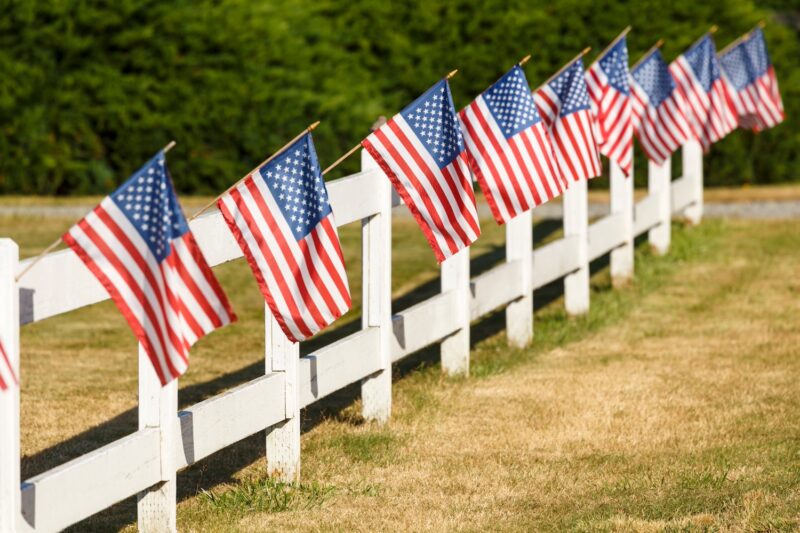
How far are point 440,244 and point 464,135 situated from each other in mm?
846

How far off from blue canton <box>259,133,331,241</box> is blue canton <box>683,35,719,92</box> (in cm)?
641

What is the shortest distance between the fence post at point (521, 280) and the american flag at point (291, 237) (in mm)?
3456

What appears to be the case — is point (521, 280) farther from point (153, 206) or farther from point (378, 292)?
point (153, 206)

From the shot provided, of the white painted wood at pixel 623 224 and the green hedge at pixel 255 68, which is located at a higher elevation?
the green hedge at pixel 255 68

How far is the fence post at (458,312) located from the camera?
898 centimetres

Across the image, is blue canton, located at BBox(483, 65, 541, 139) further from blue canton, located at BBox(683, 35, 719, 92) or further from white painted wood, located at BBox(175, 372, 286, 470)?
blue canton, located at BBox(683, 35, 719, 92)

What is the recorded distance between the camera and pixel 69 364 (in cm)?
973

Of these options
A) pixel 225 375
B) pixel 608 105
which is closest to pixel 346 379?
pixel 225 375

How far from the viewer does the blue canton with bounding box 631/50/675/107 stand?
37.5ft

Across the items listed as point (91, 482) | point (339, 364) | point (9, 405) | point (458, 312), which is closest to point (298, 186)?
point (339, 364)

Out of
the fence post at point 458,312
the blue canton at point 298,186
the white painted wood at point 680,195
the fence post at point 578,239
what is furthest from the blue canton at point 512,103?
the white painted wood at point 680,195

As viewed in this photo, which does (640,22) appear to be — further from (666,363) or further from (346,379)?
(346,379)

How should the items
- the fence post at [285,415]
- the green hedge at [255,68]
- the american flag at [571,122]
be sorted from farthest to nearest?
the green hedge at [255,68], the american flag at [571,122], the fence post at [285,415]

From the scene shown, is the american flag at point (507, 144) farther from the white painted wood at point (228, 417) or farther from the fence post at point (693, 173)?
the fence post at point (693, 173)
